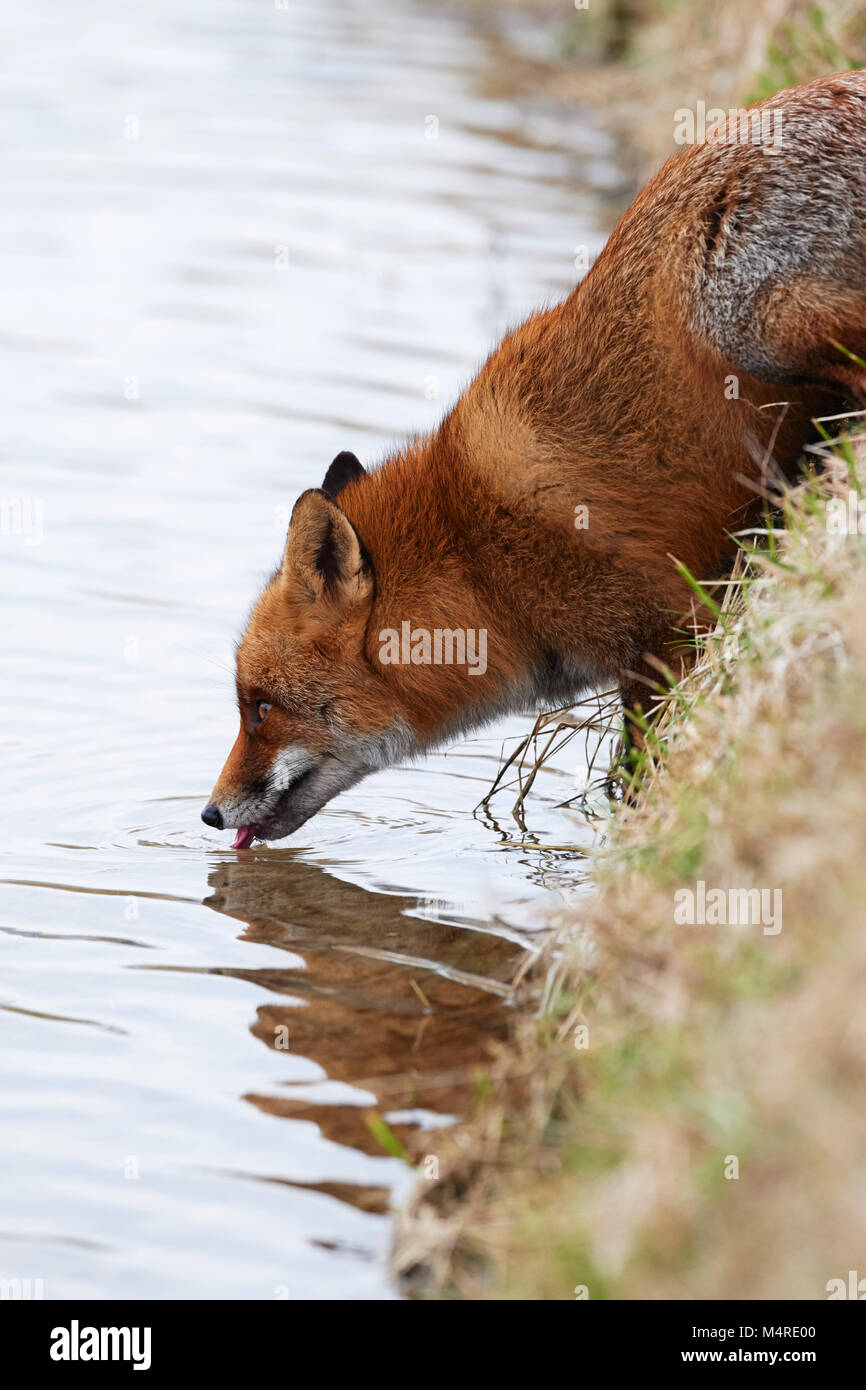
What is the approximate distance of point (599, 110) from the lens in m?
18.1

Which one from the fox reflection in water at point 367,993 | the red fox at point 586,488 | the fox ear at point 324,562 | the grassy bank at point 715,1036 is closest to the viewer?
the grassy bank at point 715,1036

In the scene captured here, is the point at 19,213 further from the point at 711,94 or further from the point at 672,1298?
the point at 672,1298

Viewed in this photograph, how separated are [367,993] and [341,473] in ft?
8.04

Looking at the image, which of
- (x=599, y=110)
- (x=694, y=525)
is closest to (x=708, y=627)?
(x=694, y=525)

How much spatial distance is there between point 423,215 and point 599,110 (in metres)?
4.49

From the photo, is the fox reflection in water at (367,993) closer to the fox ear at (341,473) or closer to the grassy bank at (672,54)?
the fox ear at (341,473)

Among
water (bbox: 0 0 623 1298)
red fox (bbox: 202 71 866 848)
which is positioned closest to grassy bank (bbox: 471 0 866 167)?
water (bbox: 0 0 623 1298)

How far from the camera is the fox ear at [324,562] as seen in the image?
19.9ft

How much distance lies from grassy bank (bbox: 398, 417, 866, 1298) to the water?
34 cm

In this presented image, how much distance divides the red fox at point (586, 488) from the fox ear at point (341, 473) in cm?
27

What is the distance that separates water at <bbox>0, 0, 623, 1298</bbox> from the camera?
4.30m

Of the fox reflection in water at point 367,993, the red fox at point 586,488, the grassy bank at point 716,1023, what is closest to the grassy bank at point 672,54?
the red fox at point 586,488

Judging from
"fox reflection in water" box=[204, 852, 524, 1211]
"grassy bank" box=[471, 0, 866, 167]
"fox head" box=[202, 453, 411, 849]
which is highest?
"grassy bank" box=[471, 0, 866, 167]

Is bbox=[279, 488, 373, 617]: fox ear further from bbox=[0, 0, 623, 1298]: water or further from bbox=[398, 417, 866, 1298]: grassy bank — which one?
bbox=[398, 417, 866, 1298]: grassy bank
